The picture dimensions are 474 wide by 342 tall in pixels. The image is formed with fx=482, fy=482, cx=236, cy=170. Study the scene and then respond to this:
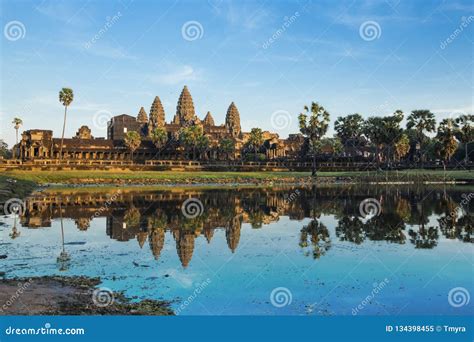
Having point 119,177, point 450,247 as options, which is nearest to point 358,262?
point 450,247

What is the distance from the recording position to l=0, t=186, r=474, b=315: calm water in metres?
13.5

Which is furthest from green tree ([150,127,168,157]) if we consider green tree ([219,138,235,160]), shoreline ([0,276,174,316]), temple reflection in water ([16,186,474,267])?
shoreline ([0,276,174,316])

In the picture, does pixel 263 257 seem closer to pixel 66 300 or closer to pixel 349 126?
pixel 66 300

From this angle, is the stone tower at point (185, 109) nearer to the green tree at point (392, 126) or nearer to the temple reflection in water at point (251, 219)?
the green tree at point (392, 126)

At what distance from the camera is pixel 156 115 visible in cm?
18575

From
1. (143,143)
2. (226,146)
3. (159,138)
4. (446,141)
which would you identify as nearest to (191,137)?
(159,138)

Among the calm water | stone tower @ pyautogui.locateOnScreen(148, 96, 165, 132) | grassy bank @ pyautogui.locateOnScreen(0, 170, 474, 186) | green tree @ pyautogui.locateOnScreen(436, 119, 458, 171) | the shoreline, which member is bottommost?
the shoreline

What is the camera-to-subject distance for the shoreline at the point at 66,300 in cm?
1195

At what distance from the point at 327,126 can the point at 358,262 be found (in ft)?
259

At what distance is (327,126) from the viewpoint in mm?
94938

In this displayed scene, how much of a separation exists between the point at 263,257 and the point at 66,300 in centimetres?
856

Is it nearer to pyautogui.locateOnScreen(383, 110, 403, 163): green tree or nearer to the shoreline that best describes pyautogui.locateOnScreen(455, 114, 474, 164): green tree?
pyautogui.locateOnScreen(383, 110, 403, 163): green tree

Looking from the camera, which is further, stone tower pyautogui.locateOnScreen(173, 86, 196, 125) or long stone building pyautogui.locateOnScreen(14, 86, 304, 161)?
stone tower pyautogui.locateOnScreen(173, 86, 196, 125)

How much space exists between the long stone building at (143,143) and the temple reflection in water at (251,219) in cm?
6311
